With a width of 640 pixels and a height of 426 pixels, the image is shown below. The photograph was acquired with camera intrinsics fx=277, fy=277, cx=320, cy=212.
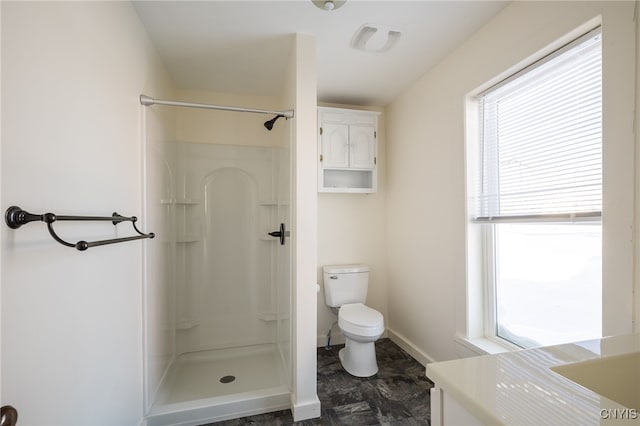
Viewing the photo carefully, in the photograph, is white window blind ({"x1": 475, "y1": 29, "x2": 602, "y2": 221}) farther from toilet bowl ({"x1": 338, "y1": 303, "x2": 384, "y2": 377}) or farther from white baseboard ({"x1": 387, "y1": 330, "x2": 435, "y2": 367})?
white baseboard ({"x1": 387, "y1": 330, "x2": 435, "y2": 367})

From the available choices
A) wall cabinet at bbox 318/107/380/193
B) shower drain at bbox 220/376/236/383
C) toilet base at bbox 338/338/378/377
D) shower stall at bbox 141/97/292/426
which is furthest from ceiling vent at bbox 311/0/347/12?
shower drain at bbox 220/376/236/383

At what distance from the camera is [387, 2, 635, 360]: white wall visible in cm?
106

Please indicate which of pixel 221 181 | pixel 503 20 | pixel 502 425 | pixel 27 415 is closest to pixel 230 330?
pixel 221 181

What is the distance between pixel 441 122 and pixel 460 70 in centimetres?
36

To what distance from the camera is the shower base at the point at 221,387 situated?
1.66 metres

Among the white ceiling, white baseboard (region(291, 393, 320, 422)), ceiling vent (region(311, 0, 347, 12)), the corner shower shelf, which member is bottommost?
white baseboard (region(291, 393, 320, 422))

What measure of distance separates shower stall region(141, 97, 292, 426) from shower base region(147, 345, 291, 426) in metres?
0.01

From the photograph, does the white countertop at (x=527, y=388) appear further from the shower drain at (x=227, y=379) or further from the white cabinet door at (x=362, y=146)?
the white cabinet door at (x=362, y=146)

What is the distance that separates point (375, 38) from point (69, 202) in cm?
183

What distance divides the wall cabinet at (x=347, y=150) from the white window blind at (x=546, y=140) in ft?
3.38

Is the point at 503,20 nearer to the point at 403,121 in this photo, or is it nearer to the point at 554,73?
the point at 554,73

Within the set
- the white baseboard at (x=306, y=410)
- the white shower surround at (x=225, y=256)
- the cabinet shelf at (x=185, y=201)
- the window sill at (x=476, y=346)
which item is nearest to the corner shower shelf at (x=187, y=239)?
the white shower surround at (x=225, y=256)

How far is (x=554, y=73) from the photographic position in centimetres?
140

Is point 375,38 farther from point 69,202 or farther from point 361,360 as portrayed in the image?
point 361,360
